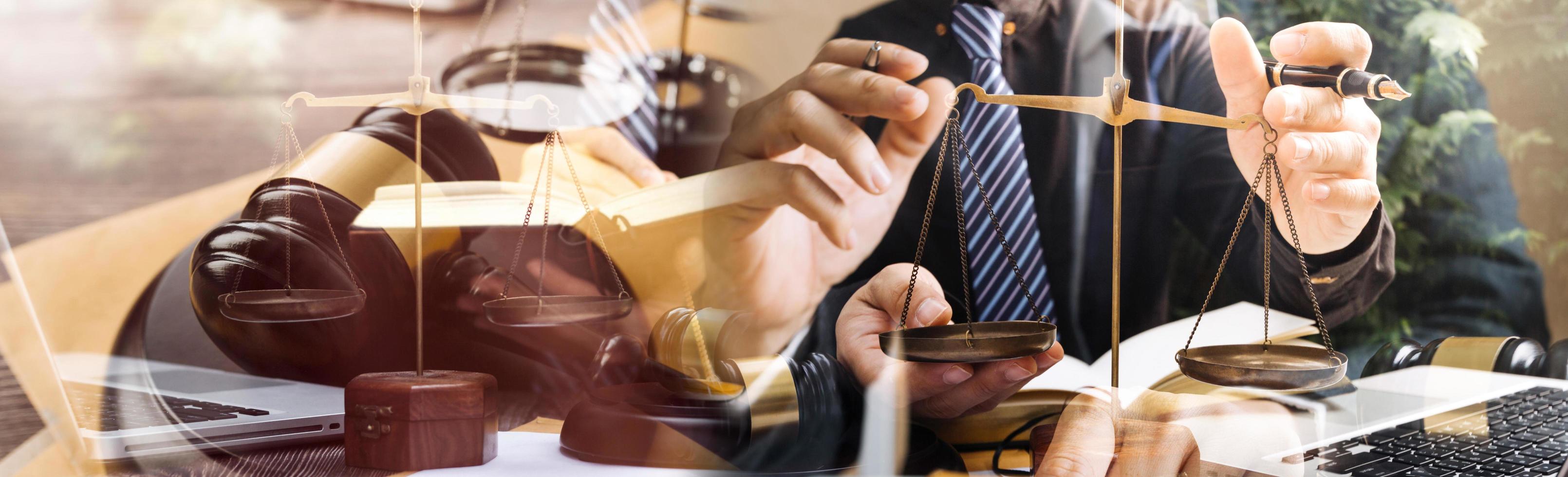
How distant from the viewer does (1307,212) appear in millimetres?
1093

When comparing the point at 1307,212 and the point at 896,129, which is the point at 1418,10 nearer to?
the point at 1307,212

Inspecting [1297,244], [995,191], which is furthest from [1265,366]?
[995,191]

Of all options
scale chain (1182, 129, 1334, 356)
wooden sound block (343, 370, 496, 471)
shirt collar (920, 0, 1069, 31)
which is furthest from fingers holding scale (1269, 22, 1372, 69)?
wooden sound block (343, 370, 496, 471)

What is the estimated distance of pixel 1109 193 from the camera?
1.16 metres

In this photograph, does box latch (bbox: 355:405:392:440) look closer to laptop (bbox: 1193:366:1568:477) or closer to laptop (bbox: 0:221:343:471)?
laptop (bbox: 0:221:343:471)

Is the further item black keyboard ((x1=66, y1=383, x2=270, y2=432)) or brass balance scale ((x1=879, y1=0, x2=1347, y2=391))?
black keyboard ((x1=66, y1=383, x2=270, y2=432))

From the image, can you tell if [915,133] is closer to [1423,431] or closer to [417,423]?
[417,423]

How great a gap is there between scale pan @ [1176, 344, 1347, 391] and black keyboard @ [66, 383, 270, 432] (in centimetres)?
98

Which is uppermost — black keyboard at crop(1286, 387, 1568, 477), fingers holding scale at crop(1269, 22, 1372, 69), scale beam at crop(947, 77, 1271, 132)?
fingers holding scale at crop(1269, 22, 1372, 69)

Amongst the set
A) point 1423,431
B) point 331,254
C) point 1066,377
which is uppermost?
point 331,254

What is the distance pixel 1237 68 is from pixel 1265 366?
0.33 m

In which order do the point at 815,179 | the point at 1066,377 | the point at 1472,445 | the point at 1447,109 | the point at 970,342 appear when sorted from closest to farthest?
the point at 970,342, the point at 815,179, the point at 1066,377, the point at 1472,445, the point at 1447,109

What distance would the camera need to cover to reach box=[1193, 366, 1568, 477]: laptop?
111 centimetres

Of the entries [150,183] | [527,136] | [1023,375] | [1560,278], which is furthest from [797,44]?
[1560,278]
